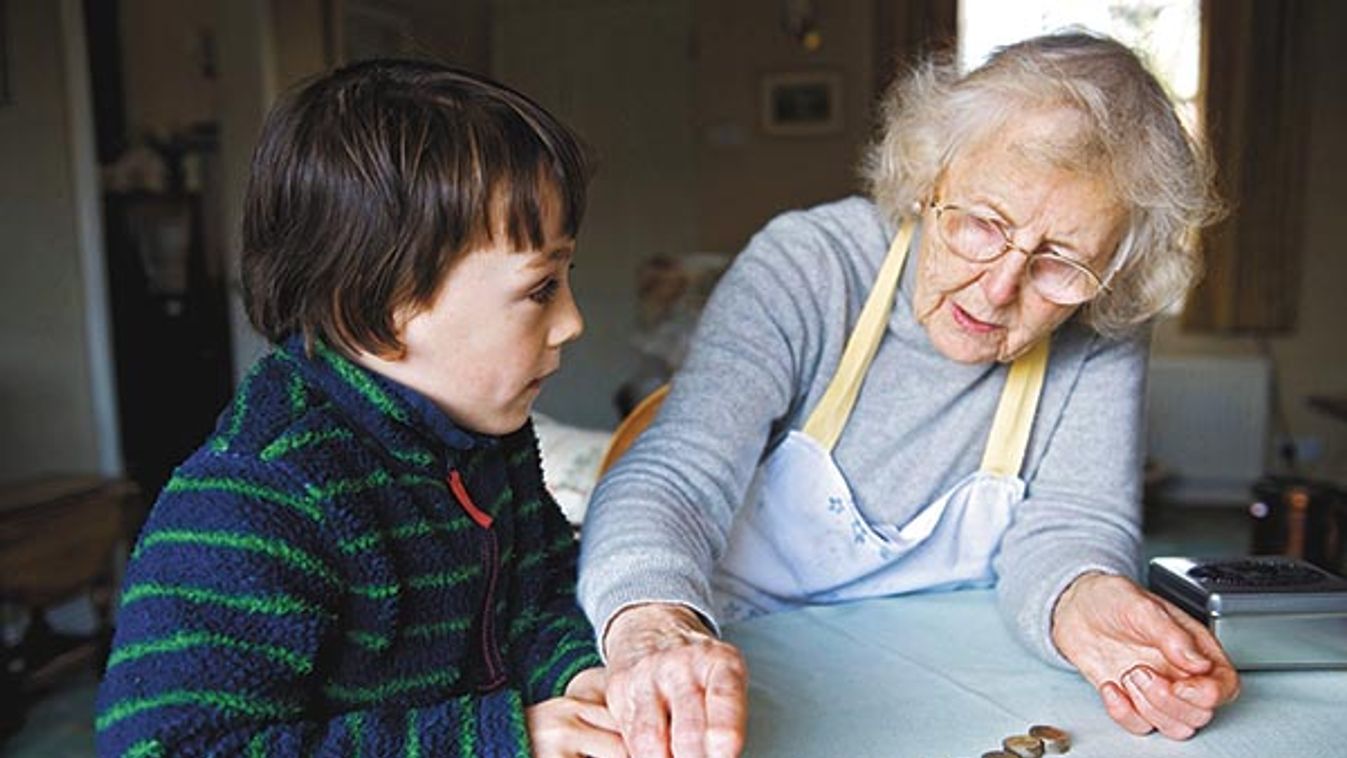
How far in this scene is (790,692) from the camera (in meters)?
0.90

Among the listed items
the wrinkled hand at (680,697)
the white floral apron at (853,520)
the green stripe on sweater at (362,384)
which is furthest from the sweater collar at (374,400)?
the white floral apron at (853,520)

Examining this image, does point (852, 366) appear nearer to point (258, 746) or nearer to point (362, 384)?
point (362, 384)

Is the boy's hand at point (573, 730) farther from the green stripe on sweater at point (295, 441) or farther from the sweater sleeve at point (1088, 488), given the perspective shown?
the sweater sleeve at point (1088, 488)

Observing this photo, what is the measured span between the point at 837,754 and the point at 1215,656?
318 millimetres

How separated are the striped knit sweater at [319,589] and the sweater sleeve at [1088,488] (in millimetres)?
471

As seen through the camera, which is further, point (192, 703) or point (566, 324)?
point (566, 324)

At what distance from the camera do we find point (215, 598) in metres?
0.65

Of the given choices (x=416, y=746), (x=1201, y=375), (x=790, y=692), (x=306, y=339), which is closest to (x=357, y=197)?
(x=306, y=339)

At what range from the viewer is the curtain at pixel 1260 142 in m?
4.61

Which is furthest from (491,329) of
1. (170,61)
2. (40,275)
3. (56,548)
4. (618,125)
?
(618,125)

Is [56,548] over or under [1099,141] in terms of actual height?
under

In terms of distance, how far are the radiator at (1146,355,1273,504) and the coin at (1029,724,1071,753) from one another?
14.1ft

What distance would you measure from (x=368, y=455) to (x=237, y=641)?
6.0 inches

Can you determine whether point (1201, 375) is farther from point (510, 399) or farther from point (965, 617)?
point (510, 399)
